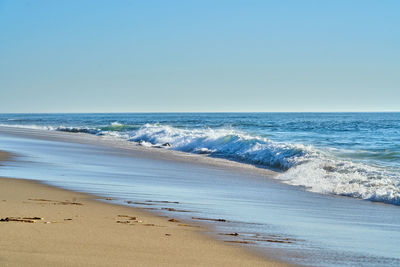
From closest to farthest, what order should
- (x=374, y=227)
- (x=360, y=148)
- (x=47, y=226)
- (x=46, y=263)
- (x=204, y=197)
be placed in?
1. (x=46, y=263)
2. (x=47, y=226)
3. (x=374, y=227)
4. (x=204, y=197)
5. (x=360, y=148)

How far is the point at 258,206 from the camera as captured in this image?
8273 mm

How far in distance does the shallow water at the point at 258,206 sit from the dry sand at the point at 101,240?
19.4 inches

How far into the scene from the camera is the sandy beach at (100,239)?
171 inches

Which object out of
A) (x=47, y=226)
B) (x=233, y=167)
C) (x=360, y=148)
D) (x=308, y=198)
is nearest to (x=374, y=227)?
(x=308, y=198)

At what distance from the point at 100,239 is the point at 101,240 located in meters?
0.05

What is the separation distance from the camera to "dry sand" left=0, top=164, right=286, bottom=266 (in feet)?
14.2

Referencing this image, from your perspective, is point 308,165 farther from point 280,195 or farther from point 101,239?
point 101,239

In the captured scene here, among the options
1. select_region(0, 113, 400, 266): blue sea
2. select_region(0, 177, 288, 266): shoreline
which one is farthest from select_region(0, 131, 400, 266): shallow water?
select_region(0, 177, 288, 266): shoreline

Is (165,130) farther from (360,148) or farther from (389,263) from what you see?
(389,263)

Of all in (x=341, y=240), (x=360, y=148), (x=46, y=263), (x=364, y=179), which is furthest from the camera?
(x=360, y=148)

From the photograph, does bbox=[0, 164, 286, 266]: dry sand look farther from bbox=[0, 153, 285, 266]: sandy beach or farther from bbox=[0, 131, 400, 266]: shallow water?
bbox=[0, 131, 400, 266]: shallow water

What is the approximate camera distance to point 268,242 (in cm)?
558

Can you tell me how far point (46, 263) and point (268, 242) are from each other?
2467mm

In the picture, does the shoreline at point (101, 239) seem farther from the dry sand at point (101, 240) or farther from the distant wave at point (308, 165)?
the distant wave at point (308, 165)
